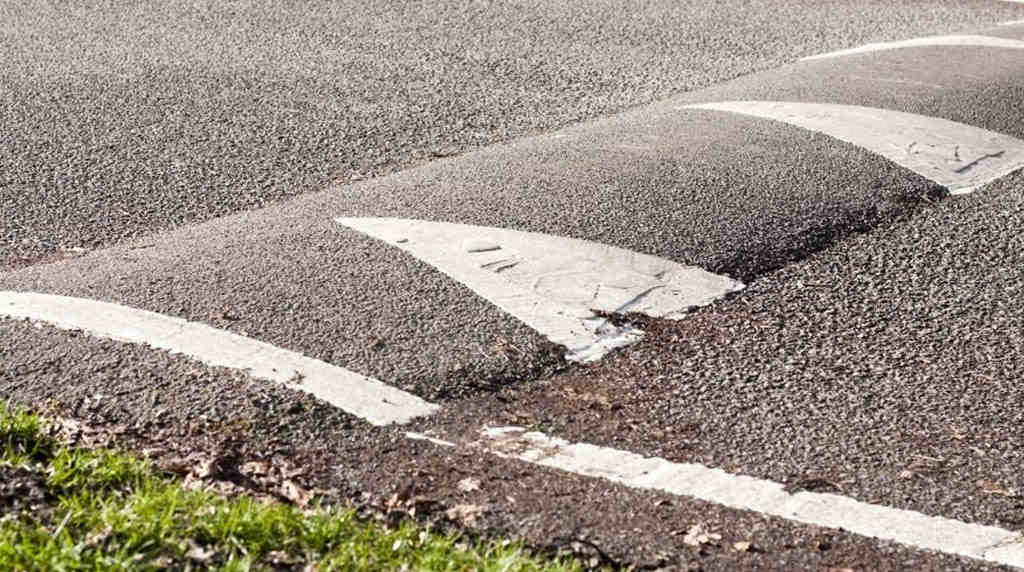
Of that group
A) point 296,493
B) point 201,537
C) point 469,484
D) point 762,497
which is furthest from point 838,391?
point 201,537

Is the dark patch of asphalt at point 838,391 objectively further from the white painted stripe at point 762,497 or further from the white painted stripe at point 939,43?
the white painted stripe at point 939,43

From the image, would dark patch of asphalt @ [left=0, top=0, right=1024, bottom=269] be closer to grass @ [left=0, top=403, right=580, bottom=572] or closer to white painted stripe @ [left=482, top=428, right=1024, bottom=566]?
grass @ [left=0, top=403, right=580, bottom=572]

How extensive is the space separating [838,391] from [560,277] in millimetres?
1109

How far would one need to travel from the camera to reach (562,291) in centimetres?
482

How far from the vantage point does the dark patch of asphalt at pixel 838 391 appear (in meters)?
3.72

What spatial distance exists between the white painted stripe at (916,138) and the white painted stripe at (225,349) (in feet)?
10.7

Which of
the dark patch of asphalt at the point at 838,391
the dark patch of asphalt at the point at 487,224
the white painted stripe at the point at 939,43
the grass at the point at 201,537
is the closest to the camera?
the grass at the point at 201,537

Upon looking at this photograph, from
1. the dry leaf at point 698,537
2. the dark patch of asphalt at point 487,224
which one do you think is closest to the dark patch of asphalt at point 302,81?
the dark patch of asphalt at point 487,224

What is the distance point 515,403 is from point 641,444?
407 mm

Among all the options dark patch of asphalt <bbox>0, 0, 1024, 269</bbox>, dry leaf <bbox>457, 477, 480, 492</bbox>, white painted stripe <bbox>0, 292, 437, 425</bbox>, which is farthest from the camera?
dark patch of asphalt <bbox>0, 0, 1024, 269</bbox>

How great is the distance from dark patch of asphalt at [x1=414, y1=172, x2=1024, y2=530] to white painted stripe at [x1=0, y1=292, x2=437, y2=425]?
16 cm

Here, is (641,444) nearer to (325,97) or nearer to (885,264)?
(885,264)

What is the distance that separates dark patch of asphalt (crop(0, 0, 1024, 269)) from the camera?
624 centimetres

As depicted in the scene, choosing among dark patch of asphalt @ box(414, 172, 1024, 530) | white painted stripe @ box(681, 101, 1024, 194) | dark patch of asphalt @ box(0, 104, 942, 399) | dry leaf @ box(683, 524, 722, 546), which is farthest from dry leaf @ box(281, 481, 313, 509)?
white painted stripe @ box(681, 101, 1024, 194)
